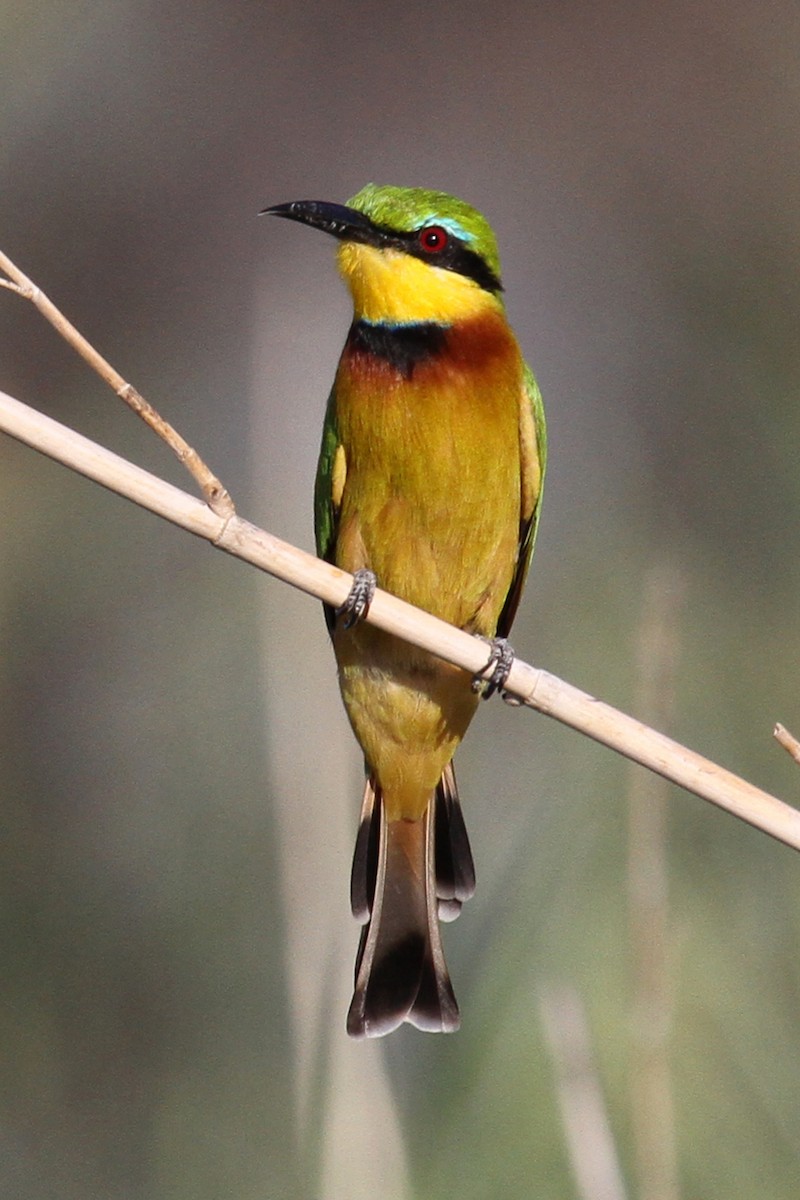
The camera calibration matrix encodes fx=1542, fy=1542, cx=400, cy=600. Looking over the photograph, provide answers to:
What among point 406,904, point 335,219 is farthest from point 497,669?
point 335,219

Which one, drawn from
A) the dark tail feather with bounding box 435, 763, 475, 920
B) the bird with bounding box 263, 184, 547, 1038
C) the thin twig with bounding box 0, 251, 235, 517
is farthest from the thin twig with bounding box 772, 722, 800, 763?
the dark tail feather with bounding box 435, 763, 475, 920

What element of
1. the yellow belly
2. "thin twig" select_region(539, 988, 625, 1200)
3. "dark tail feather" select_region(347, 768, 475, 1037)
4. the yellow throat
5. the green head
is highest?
the green head

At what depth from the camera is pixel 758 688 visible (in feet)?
11.9

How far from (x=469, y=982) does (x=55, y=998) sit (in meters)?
1.17

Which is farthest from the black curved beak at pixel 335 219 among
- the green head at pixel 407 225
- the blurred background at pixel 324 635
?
the blurred background at pixel 324 635

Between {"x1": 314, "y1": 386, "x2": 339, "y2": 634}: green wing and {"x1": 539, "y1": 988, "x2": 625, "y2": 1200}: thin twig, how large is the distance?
3.17 ft

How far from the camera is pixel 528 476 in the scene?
3047 millimetres

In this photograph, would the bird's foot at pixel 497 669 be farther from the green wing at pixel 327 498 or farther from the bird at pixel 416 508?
the green wing at pixel 327 498

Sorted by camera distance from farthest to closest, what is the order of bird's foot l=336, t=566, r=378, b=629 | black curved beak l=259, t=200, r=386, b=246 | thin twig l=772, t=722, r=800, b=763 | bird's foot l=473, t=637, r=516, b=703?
black curved beak l=259, t=200, r=386, b=246, bird's foot l=473, t=637, r=516, b=703, bird's foot l=336, t=566, r=378, b=629, thin twig l=772, t=722, r=800, b=763

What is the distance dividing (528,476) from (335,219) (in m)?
0.62

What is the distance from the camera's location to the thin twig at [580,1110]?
218cm

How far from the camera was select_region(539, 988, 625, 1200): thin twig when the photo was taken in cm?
218

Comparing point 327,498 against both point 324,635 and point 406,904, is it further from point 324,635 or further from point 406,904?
point 406,904

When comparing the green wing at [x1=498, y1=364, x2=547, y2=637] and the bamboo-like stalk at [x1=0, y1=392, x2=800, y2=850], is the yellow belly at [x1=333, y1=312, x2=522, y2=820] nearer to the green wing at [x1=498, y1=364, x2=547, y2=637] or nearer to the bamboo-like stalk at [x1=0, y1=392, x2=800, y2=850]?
the green wing at [x1=498, y1=364, x2=547, y2=637]
